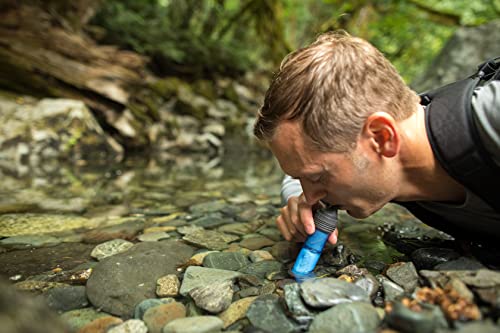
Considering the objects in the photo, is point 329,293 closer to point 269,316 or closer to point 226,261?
point 269,316

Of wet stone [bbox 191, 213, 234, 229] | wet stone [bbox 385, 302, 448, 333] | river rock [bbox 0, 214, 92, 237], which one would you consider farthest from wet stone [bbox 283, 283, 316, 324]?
river rock [bbox 0, 214, 92, 237]

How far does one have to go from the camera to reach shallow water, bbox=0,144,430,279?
6.74 ft

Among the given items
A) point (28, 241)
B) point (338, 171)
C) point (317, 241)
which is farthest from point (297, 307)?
point (28, 241)

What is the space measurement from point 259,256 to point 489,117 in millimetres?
1283

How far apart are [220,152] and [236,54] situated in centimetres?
430

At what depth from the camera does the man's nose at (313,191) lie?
5.55 ft

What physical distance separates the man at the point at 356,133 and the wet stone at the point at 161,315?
0.77 m

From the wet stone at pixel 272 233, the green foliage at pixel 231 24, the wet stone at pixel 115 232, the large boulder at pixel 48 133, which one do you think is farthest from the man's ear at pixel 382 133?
the green foliage at pixel 231 24

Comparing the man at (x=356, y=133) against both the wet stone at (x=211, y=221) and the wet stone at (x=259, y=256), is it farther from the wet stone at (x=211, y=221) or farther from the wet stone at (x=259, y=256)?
the wet stone at (x=211, y=221)

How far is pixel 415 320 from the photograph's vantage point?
983 millimetres

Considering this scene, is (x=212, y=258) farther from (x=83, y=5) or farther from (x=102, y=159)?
(x=83, y=5)

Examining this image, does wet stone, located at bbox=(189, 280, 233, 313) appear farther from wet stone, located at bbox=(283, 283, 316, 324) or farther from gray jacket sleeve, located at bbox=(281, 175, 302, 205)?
gray jacket sleeve, located at bbox=(281, 175, 302, 205)

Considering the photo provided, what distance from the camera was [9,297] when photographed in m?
0.67

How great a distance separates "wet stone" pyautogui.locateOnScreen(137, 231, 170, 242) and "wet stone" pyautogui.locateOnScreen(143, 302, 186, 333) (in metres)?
0.85
